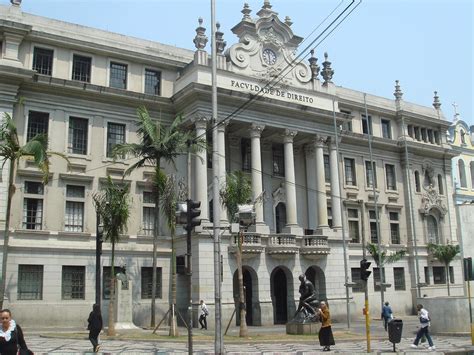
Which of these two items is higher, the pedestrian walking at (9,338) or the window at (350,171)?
the window at (350,171)

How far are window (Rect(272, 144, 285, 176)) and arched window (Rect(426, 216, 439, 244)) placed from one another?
54.9 ft

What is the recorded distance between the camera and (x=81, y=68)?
113 ft

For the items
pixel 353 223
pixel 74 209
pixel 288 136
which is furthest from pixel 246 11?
pixel 353 223

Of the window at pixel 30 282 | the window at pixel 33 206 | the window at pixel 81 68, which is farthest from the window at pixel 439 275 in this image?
the window at pixel 33 206

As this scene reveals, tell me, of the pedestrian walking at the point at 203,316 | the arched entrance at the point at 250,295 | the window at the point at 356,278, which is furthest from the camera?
the window at the point at 356,278

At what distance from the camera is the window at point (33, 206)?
31.1 m

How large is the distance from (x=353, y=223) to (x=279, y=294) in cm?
1041

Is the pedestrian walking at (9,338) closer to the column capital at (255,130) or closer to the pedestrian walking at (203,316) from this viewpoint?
the pedestrian walking at (203,316)

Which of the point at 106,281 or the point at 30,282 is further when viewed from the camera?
the point at 106,281

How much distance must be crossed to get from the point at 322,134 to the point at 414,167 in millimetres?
14020

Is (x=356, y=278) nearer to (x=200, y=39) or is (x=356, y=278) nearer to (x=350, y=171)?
(x=350, y=171)

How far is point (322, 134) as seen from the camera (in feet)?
129

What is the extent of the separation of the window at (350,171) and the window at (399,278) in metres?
8.11

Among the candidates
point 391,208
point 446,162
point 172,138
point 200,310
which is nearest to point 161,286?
point 200,310
